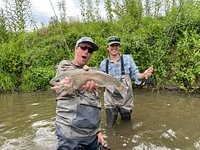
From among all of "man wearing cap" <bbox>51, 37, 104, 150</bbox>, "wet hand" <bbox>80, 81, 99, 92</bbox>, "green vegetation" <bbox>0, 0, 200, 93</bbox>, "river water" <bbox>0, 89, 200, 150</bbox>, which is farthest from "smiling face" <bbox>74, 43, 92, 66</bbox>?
"green vegetation" <bbox>0, 0, 200, 93</bbox>

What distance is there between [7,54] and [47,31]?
5601 millimetres

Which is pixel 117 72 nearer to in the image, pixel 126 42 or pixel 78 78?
pixel 78 78

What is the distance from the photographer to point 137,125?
658 cm

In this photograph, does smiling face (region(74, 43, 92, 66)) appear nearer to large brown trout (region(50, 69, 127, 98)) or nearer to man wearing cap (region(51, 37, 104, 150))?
man wearing cap (region(51, 37, 104, 150))

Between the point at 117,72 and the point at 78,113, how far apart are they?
269 centimetres

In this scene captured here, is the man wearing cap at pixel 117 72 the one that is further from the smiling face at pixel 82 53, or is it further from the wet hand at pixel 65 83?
the wet hand at pixel 65 83

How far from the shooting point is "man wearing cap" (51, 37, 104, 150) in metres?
3.23

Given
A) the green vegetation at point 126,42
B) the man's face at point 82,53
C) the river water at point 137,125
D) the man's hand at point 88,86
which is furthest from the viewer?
the green vegetation at point 126,42

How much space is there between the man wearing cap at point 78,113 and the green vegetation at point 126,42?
492cm

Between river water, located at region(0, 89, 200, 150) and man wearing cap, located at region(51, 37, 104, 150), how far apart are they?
2154 millimetres

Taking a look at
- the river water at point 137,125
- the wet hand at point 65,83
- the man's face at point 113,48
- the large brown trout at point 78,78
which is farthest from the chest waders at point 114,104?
the wet hand at point 65,83

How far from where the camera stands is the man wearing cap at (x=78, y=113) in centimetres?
323

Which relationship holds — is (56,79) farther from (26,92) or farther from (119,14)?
(119,14)

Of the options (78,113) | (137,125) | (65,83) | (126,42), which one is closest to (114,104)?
(137,125)
